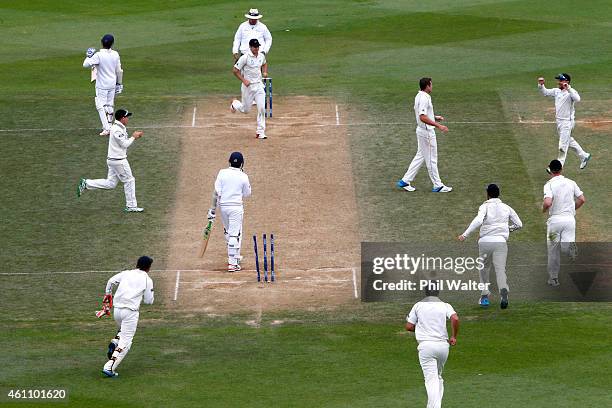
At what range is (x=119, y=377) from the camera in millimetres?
21250

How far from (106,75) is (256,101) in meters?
3.41

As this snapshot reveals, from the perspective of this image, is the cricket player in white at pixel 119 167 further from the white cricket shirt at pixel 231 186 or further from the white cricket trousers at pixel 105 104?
the white cricket trousers at pixel 105 104

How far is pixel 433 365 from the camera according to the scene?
63.4ft

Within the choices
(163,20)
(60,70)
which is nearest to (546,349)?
(60,70)

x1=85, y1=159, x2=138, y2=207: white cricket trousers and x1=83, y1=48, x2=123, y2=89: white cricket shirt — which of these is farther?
x1=83, y1=48, x2=123, y2=89: white cricket shirt

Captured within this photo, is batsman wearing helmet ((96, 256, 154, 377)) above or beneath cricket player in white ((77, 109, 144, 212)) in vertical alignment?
beneath

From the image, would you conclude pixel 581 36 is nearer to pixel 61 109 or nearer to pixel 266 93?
pixel 266 93

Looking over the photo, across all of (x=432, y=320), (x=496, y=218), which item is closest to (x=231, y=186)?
(x=496, y=218)

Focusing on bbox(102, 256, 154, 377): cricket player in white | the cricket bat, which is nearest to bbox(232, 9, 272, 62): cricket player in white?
the cricket bat

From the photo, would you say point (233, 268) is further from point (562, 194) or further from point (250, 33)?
point (250, 33)

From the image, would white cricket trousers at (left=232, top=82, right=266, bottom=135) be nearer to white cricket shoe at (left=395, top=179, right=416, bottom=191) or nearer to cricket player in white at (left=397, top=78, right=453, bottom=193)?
cricket player in white at (left=397, top=78, right=453, bottom=193)

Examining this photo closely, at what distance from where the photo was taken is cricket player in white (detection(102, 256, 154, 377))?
21000 mm

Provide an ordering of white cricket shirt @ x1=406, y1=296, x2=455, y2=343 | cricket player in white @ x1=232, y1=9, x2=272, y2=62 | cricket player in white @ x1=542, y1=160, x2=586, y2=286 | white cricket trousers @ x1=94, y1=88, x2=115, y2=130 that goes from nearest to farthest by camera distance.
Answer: white cricket shirt @ x1=406, y1=296, x2=455, y2=343 < cricket player in white @ x1=542, y1=160, x2=586, y2=286 < white cricket trousers @ x1=94, y1=88, x2=115, y2=130 < cricket player in white @ x1=232, y1=9, x2=272, y2=62

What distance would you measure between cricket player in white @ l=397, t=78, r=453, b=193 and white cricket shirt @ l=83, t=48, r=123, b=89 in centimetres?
711
